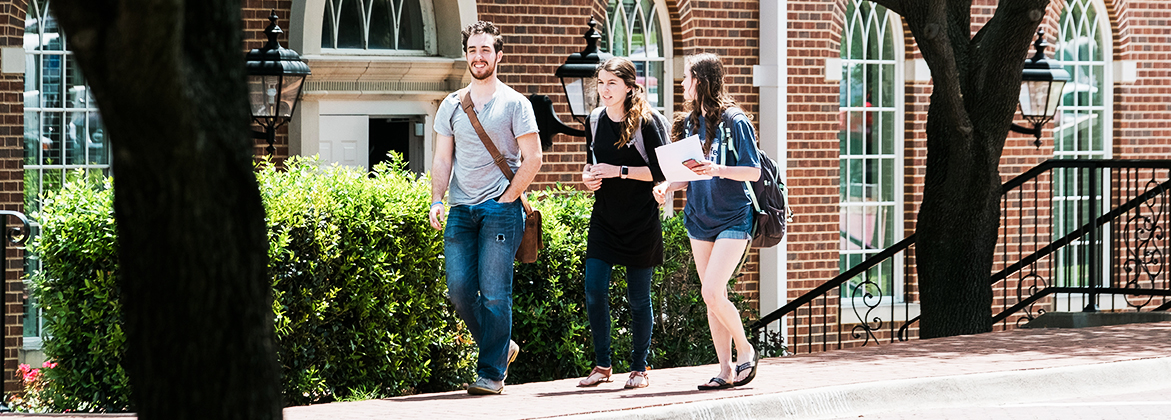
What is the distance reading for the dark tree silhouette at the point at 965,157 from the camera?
10000 mm

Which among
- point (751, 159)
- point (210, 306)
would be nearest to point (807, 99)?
point (751, 159)

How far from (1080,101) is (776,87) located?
155 inches

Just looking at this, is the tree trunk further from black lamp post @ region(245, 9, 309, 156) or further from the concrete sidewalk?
black lamp post @ region(245, 9, 309, 156)

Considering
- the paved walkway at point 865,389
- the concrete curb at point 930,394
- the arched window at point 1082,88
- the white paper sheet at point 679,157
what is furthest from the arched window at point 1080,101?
the white paper sheet at point 679,157

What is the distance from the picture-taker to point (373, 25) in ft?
39.2

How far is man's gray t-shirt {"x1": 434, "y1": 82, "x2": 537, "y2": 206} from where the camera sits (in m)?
6.77

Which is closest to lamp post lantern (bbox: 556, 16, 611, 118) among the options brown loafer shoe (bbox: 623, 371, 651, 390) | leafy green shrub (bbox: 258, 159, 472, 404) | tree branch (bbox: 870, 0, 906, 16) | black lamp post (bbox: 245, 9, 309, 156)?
black lamp post (bbox: 245, 9, 309, 156)

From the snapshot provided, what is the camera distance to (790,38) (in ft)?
44.5

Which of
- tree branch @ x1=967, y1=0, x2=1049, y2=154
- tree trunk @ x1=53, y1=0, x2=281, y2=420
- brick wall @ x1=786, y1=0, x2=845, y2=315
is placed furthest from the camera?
brick wall @ x1=786, y1=0, x2=845, y2=315

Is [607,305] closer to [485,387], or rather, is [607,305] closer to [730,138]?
[485,387]

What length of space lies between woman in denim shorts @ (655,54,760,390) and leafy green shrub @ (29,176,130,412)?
275cm

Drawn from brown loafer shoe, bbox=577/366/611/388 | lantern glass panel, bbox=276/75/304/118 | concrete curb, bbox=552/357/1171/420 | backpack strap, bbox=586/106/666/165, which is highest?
lantern glass panel, bbox=276/75/304/118

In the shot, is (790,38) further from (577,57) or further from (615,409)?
(615,409)

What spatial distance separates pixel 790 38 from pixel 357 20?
4.19 m
